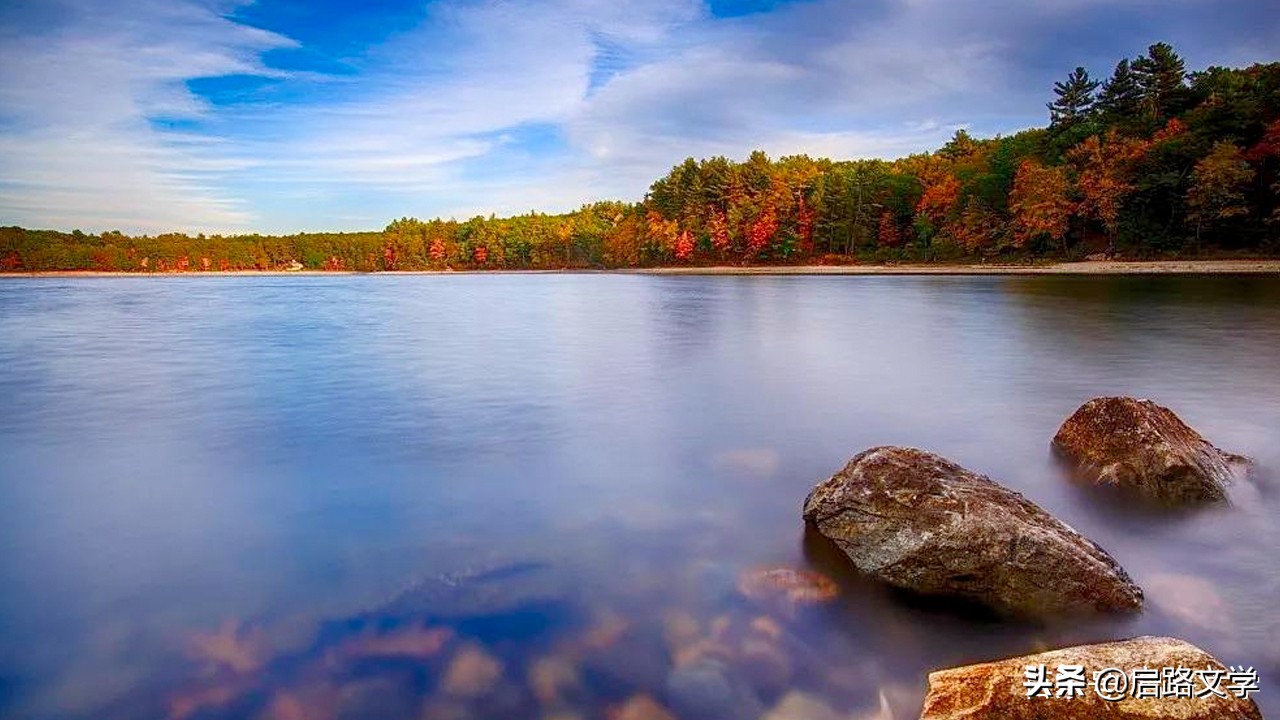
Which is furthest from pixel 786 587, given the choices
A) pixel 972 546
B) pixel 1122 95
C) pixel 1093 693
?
pixel 1122 95

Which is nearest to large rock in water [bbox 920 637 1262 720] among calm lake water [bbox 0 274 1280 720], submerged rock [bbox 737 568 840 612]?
calm lake water [bbox 0 274 1280 720]

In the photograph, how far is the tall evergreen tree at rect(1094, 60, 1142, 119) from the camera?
58.1 metres

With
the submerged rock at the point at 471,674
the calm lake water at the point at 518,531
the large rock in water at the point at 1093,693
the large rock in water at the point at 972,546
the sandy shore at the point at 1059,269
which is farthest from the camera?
the sandy shore at the point at 1059,269

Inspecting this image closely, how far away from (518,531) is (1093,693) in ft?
13.9

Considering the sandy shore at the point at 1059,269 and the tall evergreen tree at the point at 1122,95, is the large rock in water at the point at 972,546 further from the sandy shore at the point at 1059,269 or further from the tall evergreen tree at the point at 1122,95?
the tall evergreen tree at the point at 1122,95

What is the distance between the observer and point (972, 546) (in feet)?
14.1

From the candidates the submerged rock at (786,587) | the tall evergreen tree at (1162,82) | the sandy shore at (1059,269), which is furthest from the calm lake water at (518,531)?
the tall evergreen tree at (1162,82)

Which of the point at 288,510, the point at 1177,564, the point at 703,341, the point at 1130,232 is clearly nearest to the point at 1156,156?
the point at 1130,232

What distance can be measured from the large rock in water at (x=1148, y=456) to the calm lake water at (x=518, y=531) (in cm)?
29

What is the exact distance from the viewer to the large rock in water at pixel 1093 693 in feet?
8.68

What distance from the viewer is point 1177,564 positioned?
5016 millimetres

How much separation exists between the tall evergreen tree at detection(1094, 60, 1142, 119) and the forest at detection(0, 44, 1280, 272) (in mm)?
104

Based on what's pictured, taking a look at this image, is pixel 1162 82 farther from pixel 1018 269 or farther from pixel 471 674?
pixel 471 674

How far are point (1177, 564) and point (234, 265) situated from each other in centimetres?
18653
